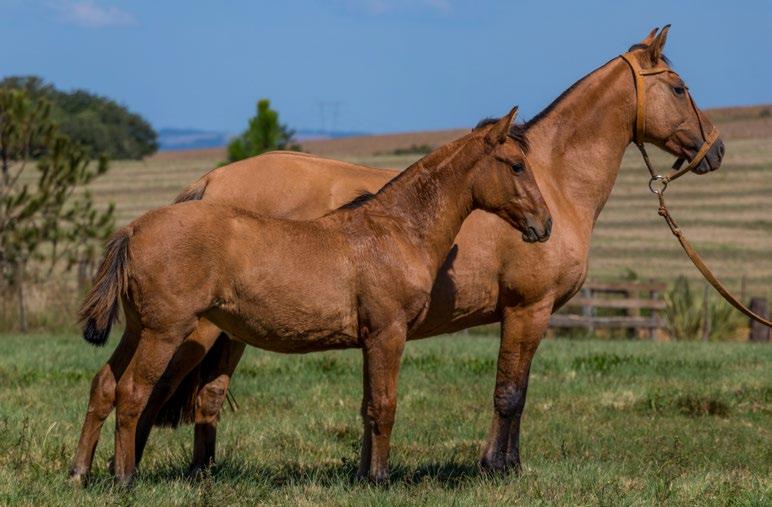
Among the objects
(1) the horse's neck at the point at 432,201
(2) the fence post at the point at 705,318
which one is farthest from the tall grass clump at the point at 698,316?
(1) the horse's neck at the point at 432,201

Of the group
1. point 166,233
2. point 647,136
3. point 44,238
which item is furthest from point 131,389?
point 44,238

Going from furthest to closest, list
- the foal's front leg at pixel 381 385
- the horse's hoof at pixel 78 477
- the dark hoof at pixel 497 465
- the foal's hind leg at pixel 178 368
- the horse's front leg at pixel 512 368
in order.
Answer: the horse's front leg at pixel 512 368, the dark hoof at pixel 497 465, the foal's hind leg at pixel 178 368, the foal's front leg at pixel 381 385, the horse's hoof at pixel 78 477

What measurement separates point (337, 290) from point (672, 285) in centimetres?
1799

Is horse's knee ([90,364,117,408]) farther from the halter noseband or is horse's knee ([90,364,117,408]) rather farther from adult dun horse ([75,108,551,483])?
the halter noseband

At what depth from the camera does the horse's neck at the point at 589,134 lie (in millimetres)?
7723

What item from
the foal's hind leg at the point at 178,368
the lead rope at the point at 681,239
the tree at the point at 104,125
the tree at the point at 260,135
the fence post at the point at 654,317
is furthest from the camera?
the tree at the point at 104,125

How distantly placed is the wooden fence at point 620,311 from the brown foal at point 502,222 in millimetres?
13627

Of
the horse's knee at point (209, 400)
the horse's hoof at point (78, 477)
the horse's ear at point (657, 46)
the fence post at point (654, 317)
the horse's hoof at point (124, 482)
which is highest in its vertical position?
the horse's ear at point (657, 46)

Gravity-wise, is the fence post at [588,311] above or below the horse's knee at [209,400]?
below

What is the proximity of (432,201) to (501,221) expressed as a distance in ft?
2.54

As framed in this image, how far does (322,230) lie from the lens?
627 cm

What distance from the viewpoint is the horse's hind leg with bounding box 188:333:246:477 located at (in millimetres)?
7176

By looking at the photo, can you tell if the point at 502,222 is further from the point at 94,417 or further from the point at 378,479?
the point at 94,417

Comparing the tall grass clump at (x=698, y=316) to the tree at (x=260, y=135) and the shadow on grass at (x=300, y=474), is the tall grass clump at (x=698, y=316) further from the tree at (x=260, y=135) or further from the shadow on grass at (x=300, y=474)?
the shadow on grass at (x=300, y=474)
